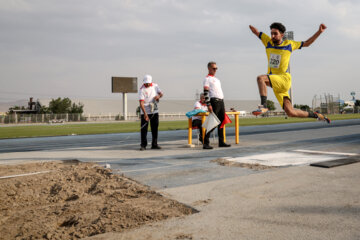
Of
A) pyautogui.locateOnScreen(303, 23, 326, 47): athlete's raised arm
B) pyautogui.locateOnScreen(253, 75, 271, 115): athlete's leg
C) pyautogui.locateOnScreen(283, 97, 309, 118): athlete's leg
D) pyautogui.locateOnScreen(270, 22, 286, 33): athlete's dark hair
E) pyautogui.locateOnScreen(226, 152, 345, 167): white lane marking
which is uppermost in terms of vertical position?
pyautogui.locateOnScreen(270, 22, 286, 33): athlete's dark hair

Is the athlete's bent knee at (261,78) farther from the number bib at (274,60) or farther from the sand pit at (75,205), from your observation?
the sand pit at (75,205)

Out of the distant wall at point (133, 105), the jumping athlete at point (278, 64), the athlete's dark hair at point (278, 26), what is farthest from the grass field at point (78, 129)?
the distant wall at point (133, 105)

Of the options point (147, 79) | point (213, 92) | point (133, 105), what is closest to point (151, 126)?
point (147, 79)

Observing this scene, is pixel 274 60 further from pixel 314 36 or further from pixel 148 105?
pixel 148 105

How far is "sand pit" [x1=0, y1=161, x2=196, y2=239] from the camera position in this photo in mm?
2375

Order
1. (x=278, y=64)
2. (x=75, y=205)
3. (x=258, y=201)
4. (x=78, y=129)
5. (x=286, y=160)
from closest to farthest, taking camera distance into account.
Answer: (x=258, y=201)
(x=75, y=205)
(x=286, y=160)
(x=278, y=64)
(x=78, y=129)

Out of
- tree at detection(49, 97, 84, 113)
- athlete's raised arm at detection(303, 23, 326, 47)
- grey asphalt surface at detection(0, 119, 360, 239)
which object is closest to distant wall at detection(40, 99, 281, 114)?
tree at detection(49, 97, 84, 113)

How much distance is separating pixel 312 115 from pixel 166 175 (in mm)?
3591

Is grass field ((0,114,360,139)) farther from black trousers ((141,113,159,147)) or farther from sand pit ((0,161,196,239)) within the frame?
sand pit ((0,161,196,239))

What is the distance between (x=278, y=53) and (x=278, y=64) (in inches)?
8.6

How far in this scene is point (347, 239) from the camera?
195 cm

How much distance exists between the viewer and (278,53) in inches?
218

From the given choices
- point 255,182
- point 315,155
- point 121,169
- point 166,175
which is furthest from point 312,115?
point 121,169

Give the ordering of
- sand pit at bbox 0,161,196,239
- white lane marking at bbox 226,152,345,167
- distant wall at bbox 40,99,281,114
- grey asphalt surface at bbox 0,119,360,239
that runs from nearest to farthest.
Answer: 1. grey asphalt surface at bbox 0,119,360,239
2. sand pit at bbox 0,161,196,239
3. white lane marking at bbox 226,152,345,167
4. distant wall at bbox 40,99,281,114
